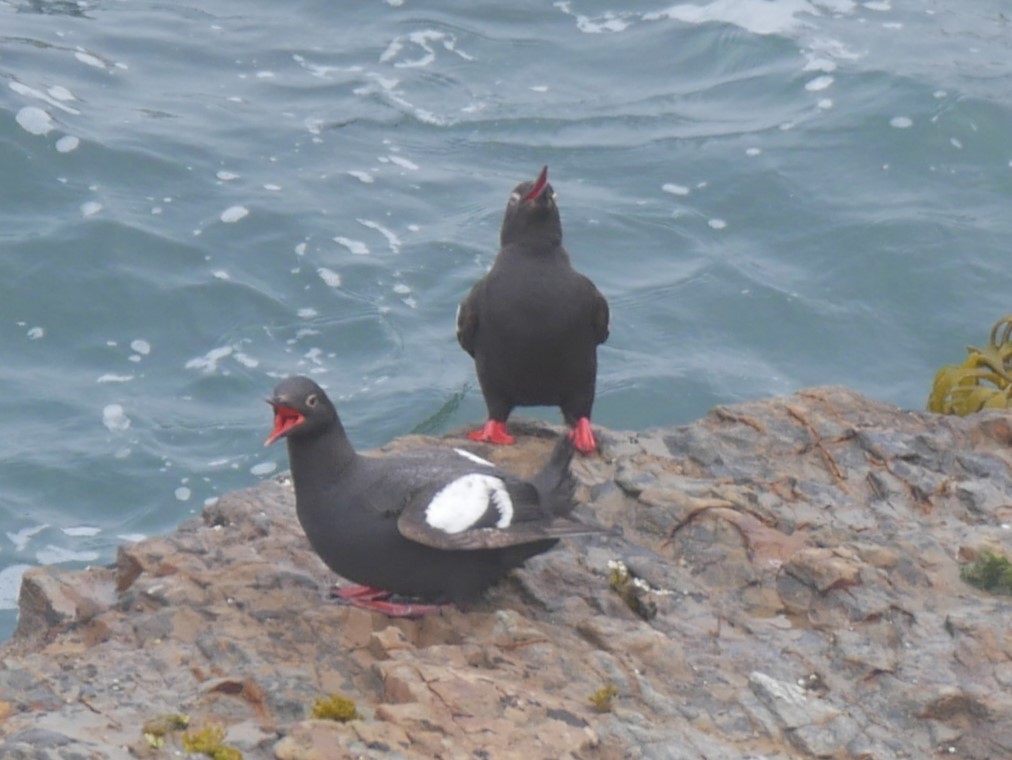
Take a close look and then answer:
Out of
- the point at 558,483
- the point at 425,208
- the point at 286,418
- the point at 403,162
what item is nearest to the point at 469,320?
the point at 558,483

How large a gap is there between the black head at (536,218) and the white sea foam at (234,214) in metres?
5.52

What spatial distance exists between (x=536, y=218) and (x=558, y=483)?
180 centimetres

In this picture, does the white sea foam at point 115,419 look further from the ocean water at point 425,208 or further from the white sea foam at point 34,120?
the white sea foam at point 34,120

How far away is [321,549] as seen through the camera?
5.56 metres

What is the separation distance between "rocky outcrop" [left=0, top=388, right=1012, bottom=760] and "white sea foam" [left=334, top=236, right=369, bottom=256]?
18.0 feet

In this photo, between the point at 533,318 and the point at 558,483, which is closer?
the point at 558,483

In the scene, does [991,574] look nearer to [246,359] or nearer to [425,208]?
[246,359]

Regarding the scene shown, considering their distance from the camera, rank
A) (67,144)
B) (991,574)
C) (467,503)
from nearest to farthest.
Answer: (467,503)
(991,574)
(67,144)

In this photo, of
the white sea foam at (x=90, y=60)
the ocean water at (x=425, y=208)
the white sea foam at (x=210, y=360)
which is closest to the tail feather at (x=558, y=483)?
the ocean water at (x=425, y=208)

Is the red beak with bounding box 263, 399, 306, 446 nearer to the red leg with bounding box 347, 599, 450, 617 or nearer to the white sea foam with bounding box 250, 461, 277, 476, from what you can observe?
the red leg with bounding box 347, 599, 450, 617

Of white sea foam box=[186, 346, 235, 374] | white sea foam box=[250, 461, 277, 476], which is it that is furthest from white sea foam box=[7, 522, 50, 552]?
white sea foam box=[186, 346, 235, 374]

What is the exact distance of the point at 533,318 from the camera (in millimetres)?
7281

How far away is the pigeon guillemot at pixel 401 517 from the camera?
5.50 m

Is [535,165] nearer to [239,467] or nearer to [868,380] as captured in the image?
[868,380]
